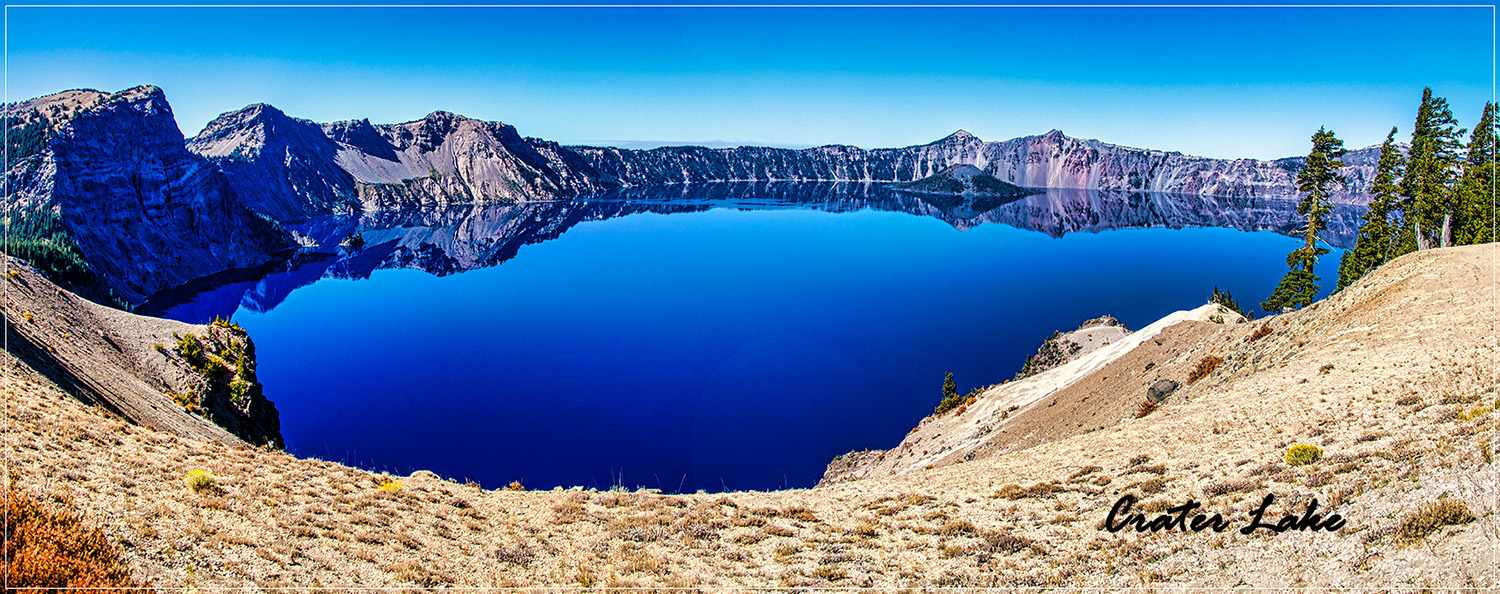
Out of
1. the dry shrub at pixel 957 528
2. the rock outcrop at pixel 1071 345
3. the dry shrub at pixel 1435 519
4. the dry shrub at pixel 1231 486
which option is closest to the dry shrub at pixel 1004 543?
the dry shrub at pixel 957 528

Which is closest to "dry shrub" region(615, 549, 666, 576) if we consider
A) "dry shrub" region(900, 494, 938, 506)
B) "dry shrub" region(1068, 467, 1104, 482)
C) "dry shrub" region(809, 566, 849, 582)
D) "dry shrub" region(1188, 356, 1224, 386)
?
"dry shrub" region(809, 566, 849, 582)

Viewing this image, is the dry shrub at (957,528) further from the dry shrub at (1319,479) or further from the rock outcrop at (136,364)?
the rock outcrop at (136,364)

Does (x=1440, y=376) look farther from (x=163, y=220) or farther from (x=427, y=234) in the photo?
(x=427, y=234)

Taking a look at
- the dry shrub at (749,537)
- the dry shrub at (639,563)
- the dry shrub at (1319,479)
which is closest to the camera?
the dry shrub at (1319,479)

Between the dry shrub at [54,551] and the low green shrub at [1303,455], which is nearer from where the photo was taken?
the dry shrub at [54,551]

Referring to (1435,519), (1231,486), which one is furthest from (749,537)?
(1435,519)

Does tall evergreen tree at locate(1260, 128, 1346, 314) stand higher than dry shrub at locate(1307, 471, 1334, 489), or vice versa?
tall evergreen tree at locate(1260, 128, 1346, 314)

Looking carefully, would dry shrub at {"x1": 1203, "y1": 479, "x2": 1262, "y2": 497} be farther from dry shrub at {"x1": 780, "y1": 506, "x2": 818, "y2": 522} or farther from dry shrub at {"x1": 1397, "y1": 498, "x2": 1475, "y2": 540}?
dry shrub at {"x1": 780, "y1": 506, "x2": 818, "y2": 522}
